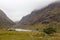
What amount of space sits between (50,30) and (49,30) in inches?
55.8

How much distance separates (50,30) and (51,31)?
1217 mm

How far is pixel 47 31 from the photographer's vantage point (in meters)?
133

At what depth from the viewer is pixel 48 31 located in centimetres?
13175

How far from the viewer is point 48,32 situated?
13188cm

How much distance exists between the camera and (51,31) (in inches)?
5285

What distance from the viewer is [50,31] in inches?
5226

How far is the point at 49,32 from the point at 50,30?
2.59 meters

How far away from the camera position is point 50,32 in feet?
435

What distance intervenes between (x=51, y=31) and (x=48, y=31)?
139 inches

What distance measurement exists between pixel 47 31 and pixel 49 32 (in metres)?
1.81

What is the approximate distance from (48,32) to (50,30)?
2849mm

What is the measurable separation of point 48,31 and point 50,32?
1.88m

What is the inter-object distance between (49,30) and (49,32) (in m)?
1.66

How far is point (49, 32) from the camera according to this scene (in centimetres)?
13175
